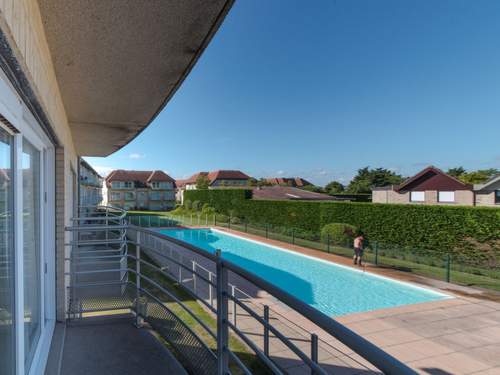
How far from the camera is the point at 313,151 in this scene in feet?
147

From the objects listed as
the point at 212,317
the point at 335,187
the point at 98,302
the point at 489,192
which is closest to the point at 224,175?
the point at 335,187

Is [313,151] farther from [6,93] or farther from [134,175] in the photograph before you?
[6,93]

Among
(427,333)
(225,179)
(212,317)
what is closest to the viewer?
(427,333)

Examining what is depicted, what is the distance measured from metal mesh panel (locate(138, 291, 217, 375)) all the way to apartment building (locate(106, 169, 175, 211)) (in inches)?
1860

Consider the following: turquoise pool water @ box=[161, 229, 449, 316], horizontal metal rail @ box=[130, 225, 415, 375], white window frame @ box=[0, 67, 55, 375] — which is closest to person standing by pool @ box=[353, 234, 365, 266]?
turquoise pool water @ box=[161, 229, 449, 316]

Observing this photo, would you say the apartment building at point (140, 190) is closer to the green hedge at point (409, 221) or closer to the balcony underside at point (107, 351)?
the green hedge at point (409, 221)

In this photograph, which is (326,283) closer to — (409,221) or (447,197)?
(409,221)

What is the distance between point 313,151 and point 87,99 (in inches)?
1699

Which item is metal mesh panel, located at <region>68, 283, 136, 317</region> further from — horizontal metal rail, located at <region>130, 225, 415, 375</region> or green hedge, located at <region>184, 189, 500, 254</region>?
green hedge, located at <region>184, 189, 500, 254</region>

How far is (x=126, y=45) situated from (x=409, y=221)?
15579 millimetres

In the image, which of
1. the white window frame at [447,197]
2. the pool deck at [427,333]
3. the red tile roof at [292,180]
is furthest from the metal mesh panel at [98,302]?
the red tile roof at [292,180]

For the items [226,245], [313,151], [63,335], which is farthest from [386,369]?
[313,151]

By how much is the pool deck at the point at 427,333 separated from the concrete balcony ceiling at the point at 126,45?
323cm

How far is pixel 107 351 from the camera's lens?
291cm
